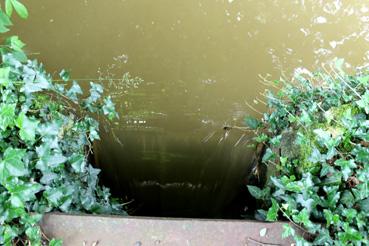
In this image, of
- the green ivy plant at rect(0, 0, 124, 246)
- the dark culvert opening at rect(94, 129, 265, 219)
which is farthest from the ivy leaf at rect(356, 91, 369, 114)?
the green ivy plant at rect(0, 0, 124, 246)

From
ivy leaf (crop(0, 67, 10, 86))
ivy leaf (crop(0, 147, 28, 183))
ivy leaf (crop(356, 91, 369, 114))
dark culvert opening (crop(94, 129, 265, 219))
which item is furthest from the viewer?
dark culvert opening (crop(94, 129, 265, 219))

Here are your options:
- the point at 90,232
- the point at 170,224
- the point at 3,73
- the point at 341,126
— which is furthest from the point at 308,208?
the point at 3,73

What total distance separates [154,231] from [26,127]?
0.62 meters

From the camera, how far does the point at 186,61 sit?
2447 mm

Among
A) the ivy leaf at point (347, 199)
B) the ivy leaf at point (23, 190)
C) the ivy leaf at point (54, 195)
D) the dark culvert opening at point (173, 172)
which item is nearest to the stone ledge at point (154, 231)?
the ivy leaf at point (54, 195)

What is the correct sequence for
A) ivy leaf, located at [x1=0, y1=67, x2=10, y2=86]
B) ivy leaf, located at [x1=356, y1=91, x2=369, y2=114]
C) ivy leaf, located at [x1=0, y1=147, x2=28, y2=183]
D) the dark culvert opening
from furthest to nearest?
the dark culvert opening < ivy leaf, located at [x1=356, y1=91, x2=369, y2=114] < ivy leaf, located at [x1=0, y1=67, x2=10, y2=86] < ivy leaf, located at [x1=0, y1=147, x2=28, y2=183]

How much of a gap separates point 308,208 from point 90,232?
0.83 meters

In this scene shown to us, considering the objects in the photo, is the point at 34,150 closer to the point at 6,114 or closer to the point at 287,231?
the point at 6,114

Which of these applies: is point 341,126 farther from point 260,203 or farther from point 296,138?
point 260,203

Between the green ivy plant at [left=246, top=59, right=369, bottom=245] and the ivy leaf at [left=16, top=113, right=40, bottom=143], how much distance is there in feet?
3.08

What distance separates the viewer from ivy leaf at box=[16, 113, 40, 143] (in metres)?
1.25

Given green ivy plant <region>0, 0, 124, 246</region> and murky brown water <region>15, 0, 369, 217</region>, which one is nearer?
green ivy plant <region>0, 0, 124, 246</region>

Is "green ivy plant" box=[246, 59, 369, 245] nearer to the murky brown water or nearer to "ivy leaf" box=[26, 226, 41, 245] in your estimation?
the murky brown water

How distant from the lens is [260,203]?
173 cm
